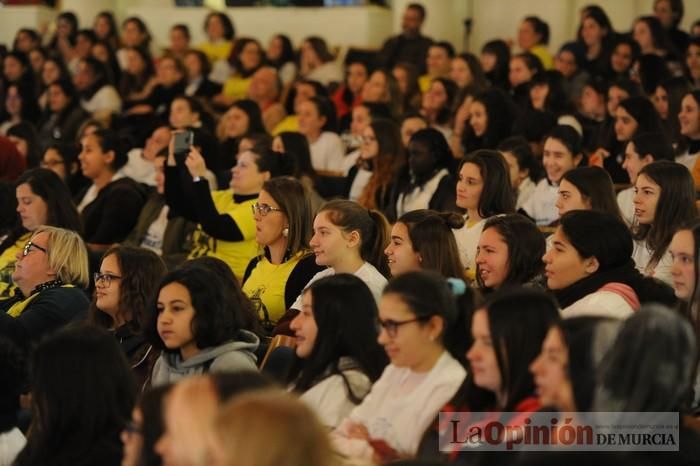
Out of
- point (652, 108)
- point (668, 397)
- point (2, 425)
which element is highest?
point (652, 108)

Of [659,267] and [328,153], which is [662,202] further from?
[328,153]

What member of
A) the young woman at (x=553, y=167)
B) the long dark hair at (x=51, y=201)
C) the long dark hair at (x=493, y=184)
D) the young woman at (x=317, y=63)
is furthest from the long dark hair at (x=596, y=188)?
the young woman at (x=317, y=63)

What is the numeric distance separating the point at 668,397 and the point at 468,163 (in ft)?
10.1

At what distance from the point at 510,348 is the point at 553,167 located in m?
3.59

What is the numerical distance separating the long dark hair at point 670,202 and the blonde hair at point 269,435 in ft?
10.7

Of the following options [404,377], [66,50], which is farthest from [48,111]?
[404,377]

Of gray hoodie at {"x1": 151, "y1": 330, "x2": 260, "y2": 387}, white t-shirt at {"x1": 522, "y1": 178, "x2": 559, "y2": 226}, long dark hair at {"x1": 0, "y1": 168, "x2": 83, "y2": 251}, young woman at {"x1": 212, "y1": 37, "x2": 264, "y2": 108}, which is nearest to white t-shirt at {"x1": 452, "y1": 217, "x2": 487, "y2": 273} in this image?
white t-shirt at {"x1": 522, "y1": 178, "x2": 559, "y2": 226}

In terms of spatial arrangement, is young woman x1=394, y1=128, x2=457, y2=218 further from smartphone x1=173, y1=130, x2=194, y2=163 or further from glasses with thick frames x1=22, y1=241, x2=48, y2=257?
glasses with thick frames x1=22, y1=241, x2=48, y2=257

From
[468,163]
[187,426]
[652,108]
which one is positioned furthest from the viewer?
[652,108]

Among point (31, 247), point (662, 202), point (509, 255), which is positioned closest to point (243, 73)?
point (31, 247)

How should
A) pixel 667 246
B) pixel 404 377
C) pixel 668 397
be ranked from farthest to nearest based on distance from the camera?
pixel 667 246 → pixel 404 377 → pixel 668 397

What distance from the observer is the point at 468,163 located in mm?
6176

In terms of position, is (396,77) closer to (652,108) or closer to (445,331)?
(652,108)

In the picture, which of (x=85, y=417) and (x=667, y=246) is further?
(x=667, y=246)
